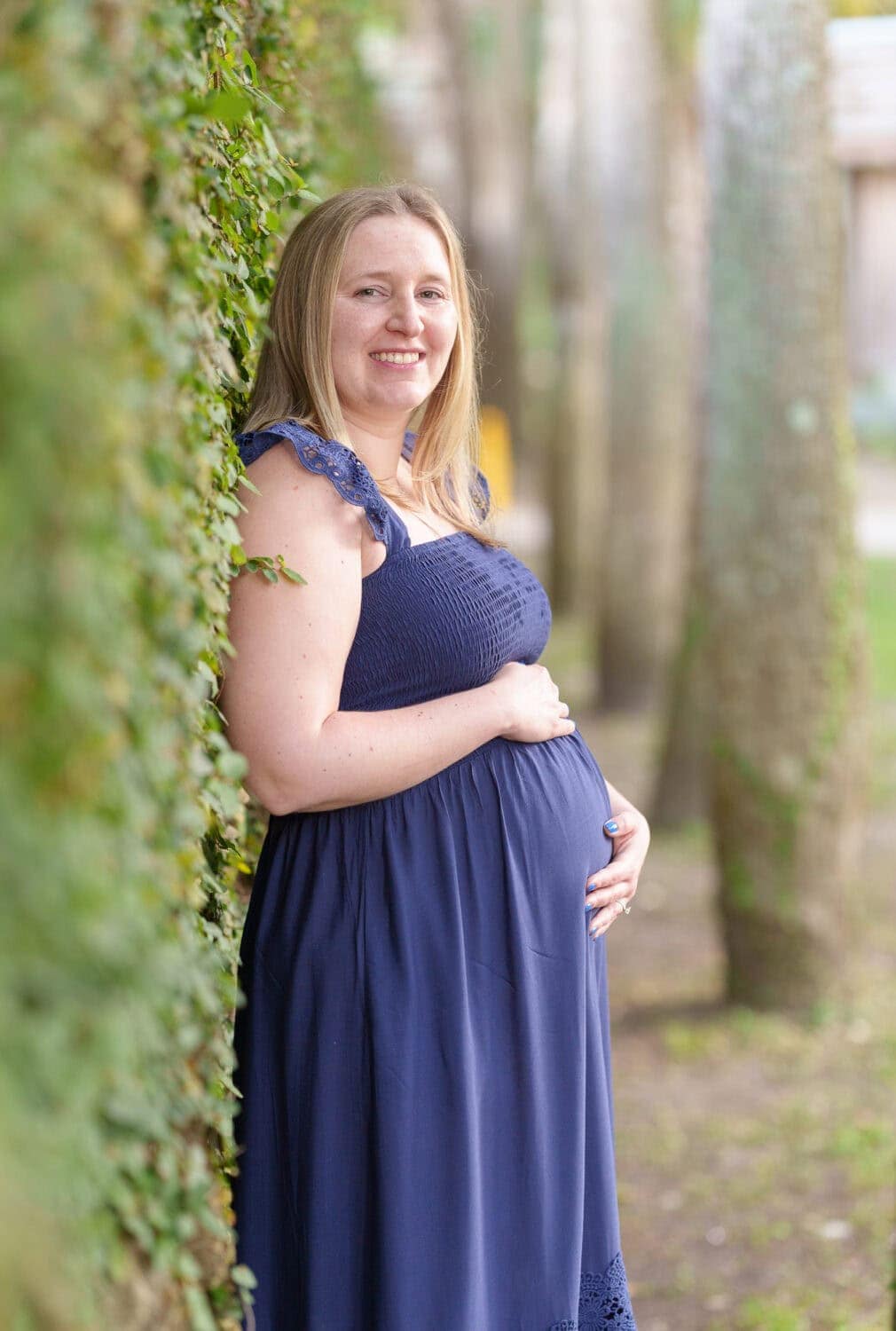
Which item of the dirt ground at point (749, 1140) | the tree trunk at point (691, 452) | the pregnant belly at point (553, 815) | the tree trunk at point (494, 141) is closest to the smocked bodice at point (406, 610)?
the pregnant belly at point (553, 815)

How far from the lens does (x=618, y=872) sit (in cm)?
237

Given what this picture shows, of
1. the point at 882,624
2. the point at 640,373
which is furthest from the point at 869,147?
the point at 882,624

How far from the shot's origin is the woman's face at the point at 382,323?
222cm

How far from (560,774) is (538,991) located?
0.33 m

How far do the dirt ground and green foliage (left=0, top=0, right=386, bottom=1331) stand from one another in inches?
99.0

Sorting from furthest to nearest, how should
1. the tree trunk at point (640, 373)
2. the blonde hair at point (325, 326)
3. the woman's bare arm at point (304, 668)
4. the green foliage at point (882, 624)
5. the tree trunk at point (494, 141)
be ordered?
1. the tree trunk at point (494, 141)
2. the green foliage at point (882, 624)
3. the tree trunk at point (640, 373)
4. the blonde hair at point (325, 326)
5. the woman's bare arm at point (304, 668)

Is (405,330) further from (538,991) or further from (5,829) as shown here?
(5,829)

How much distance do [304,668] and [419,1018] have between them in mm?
528

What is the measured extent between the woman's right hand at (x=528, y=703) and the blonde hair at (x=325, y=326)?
0.73 ft

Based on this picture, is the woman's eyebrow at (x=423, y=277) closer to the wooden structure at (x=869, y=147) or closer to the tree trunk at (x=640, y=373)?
the wooden structure at (x=869, y=147)

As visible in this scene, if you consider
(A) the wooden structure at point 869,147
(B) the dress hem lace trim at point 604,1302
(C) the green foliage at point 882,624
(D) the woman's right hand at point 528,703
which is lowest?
(B) the dress hem lace trim at point 604,1302

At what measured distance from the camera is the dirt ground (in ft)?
12.4

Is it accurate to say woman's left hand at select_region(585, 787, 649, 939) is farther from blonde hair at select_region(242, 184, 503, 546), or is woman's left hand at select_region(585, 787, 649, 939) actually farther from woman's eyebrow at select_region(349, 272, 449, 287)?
woman's eyebrow at select_region(349, 272, 449, 287)

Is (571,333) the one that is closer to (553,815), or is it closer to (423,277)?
(423,277)
